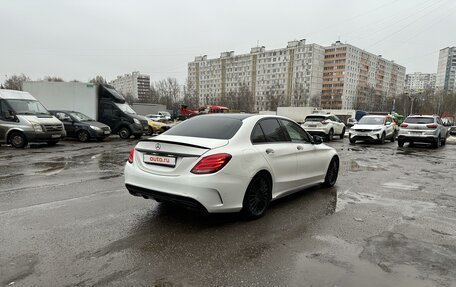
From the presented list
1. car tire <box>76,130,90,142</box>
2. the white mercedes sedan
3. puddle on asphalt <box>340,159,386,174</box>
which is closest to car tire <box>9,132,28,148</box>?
car tire <box>76,130,90,142</box>

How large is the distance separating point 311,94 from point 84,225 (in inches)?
4923

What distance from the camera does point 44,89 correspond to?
19047 millimetres

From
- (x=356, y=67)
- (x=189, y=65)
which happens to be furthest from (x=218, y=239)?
(x=189, y=65)

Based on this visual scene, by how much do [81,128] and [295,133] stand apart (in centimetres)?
1329

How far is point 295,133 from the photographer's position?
19.3 feet

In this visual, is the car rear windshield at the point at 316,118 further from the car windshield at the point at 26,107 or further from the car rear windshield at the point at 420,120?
the car windshield at the point at 26,107

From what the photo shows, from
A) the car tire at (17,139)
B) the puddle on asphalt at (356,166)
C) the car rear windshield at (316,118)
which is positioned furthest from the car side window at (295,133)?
the car rear windshield at (316,118)

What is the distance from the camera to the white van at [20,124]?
41.3ft

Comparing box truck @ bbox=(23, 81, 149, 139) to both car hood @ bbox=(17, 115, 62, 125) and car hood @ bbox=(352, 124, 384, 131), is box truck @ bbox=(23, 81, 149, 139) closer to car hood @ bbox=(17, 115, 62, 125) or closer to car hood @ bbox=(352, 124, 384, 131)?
car hood @ bbox=(17, 115, 62, 125)

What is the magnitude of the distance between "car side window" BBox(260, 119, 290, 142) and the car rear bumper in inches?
41.1

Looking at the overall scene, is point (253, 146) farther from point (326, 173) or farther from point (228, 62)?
point (228, 62)

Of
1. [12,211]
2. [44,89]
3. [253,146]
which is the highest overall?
[44,89]

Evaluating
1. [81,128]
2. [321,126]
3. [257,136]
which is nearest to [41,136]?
[81,128]

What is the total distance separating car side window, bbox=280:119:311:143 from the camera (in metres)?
5.71
